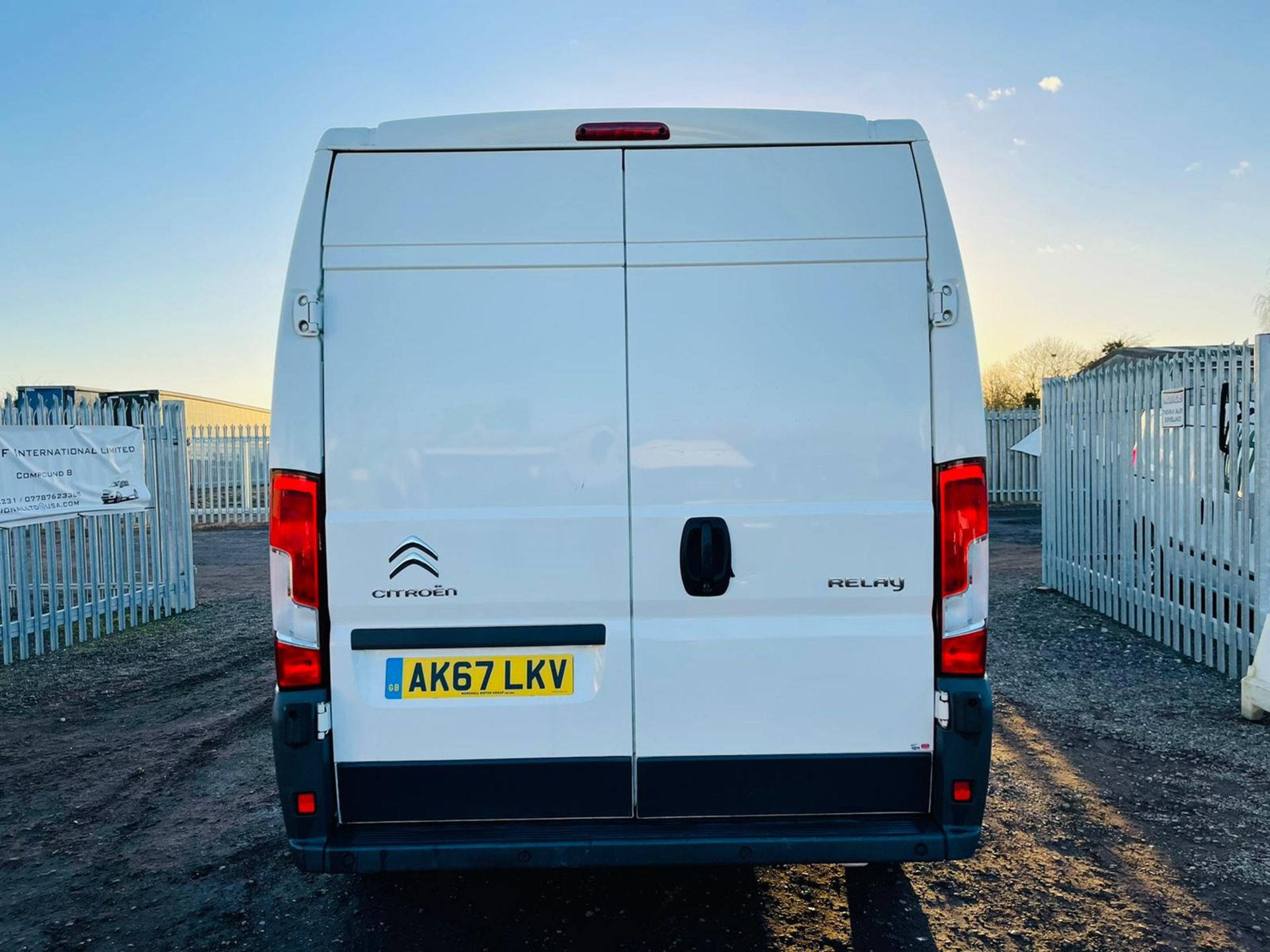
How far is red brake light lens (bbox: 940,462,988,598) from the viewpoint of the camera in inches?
113

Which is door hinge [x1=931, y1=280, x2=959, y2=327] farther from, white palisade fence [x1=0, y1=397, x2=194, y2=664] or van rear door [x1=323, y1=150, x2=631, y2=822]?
white palisade fence [x1=0, y1=397, x2=194, y2=664]

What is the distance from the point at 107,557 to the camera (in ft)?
30.5

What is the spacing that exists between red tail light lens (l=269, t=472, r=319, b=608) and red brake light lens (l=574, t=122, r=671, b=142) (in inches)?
54.6

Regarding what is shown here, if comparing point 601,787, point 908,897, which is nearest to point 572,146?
point 601,787

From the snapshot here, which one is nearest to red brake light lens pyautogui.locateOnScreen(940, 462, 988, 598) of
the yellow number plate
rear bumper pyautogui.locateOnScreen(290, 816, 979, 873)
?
rear bumper pyautogui.locateOnScreen(290, 816, 979, 873)

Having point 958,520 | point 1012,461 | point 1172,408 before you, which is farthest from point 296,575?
point 1012,461

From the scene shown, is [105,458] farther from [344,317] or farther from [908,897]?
[908,897]

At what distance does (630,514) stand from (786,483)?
490 millimetres

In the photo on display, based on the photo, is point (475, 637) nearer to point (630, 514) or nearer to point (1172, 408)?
point (630, 514)

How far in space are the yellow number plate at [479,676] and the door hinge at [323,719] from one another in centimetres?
19

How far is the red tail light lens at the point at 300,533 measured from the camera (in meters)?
2.88

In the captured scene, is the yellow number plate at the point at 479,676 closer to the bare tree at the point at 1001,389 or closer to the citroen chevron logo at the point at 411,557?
the citroen chevron logo at the point at 411,557

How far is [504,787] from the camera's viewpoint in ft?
9.75

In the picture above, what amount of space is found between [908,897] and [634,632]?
1.72m
